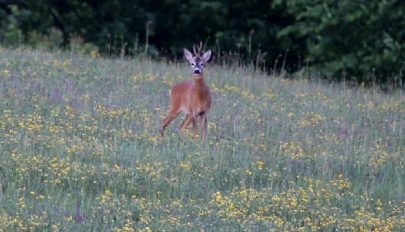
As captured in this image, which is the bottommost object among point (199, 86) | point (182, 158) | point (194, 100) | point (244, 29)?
point (182, 158)

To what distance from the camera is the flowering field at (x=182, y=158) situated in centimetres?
981

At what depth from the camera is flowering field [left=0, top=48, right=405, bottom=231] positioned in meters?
9.81

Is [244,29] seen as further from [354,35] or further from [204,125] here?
[204,125]

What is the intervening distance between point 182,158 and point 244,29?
17.3 m

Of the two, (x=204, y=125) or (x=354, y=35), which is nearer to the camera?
(x=204, y=125)

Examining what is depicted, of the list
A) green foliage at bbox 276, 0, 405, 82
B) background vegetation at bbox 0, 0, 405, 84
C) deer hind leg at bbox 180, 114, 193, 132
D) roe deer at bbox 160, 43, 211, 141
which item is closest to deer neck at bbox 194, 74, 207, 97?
roe deer at bbox 160, 43, 211, 141

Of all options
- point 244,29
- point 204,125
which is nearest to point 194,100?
point 204,125

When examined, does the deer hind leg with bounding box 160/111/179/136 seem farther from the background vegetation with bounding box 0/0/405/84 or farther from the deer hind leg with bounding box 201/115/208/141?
the background vegetation with bounding box 0/0/405/84

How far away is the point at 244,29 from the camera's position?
94.7 ft

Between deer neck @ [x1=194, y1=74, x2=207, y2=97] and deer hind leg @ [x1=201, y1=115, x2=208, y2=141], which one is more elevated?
deer neck @ [x1=194, y1=74, x2=207, y2=97]

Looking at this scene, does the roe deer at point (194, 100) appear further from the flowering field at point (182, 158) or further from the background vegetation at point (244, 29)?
the background vegetation at point (244, 29)

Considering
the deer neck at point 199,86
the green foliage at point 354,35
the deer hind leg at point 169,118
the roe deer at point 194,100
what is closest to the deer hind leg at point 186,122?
the roe deer at point 194,100

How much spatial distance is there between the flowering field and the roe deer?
10.0 inches

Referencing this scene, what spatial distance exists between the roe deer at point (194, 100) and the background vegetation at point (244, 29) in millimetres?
9501
